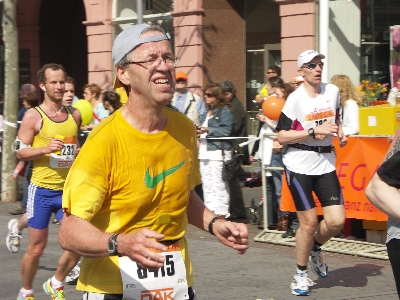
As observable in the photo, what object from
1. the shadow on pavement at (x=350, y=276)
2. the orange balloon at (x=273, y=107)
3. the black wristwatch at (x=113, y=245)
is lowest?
the shadow on pavement at (x=350, y=276)

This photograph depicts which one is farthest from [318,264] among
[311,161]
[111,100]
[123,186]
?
[123,186]

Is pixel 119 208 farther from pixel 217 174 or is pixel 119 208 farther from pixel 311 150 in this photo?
pixel 217 174

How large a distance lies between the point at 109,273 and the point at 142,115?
67cm

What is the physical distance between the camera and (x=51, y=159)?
24.5 feet

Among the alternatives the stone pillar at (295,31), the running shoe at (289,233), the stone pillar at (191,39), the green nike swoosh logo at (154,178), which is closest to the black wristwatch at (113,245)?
the green nike swoosh logo at (154,178)

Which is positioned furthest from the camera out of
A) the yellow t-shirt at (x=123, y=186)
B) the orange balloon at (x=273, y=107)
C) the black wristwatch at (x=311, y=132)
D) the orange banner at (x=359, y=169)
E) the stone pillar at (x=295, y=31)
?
the stone pillar at (x=295, y=31)

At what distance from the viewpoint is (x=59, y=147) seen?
7156mm

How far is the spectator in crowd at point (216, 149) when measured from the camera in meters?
11.2

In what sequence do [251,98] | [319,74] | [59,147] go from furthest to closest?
1. [251,98]
2. [319,74]
3. [59,147]

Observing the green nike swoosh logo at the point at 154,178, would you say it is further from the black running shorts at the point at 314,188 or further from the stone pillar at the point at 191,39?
the stone pillar at the point at 191,39

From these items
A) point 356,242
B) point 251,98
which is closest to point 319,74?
point 356,242

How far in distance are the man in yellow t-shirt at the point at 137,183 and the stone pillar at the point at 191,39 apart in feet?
44.1

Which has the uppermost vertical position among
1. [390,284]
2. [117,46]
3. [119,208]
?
[117,46]

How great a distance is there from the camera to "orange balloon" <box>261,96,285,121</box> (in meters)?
10.7
